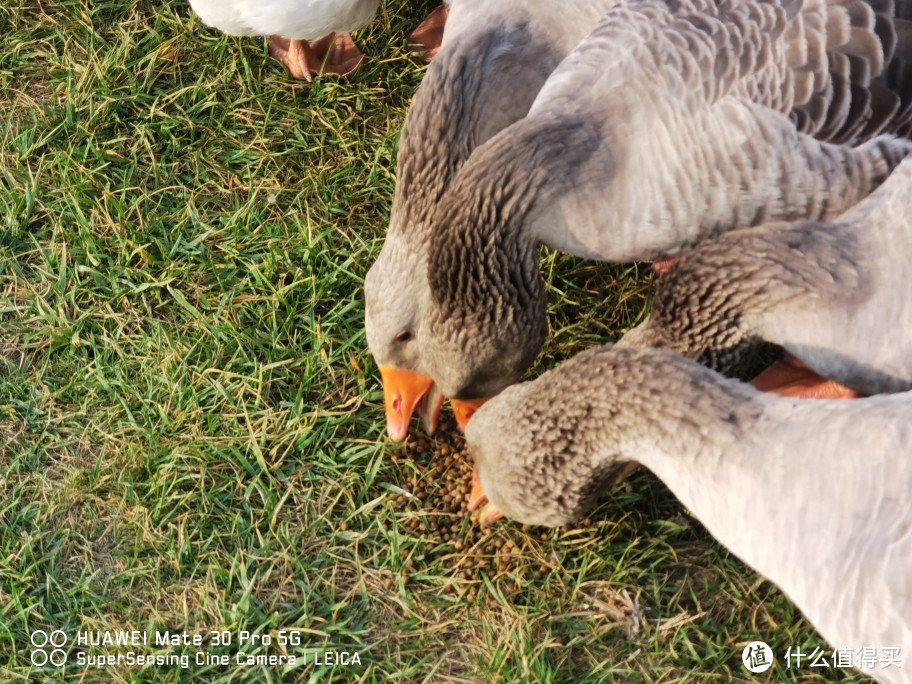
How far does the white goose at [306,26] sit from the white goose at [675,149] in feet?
3.59

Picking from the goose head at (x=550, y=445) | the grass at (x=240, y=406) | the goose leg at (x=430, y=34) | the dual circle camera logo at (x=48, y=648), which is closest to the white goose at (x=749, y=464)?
the goose head at (x=550, y=445)

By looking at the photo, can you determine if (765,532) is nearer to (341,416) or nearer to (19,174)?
(341,416)

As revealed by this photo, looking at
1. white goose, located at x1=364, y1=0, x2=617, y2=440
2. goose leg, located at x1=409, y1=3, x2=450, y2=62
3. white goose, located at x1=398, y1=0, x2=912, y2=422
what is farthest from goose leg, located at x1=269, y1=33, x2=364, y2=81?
white goose, located at x1=398, y1=0, x2=912, y2=422

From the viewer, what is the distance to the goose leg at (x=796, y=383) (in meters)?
3.13

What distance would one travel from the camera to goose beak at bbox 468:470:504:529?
3078 mm

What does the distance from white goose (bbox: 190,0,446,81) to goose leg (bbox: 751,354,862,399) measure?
2028 mm

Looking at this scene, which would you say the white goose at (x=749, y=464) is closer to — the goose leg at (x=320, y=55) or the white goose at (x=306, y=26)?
the white goose at (x=306, y=26)

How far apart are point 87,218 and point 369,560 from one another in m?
1.87

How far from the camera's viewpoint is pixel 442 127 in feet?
9.91

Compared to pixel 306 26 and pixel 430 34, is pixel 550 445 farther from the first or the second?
pixel 430 34

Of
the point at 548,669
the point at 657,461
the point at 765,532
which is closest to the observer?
the point at 765,532

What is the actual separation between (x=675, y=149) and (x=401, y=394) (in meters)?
1.19

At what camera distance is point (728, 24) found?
9.30ft

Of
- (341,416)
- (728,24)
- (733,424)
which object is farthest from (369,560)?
(728,24)
